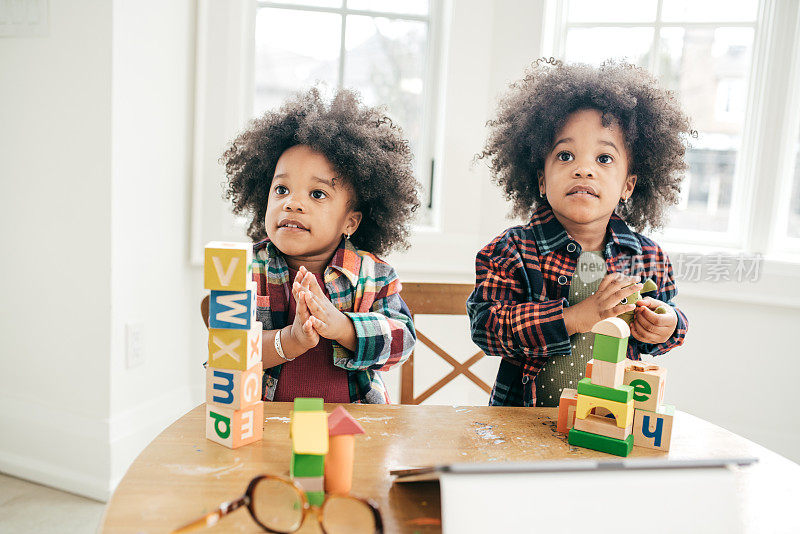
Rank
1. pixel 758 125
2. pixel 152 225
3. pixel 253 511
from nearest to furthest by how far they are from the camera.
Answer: pixel 253 511 < pixel 152 225 < pixel 758 125

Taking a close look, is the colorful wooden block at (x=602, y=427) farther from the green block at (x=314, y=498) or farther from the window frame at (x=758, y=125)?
the window frame at (x=758, y=125)

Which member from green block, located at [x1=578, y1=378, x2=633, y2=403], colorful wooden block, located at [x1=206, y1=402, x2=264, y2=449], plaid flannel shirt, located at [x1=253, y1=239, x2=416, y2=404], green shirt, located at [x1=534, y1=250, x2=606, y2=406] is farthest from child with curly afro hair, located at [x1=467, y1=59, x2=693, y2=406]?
colorful wooden block, located at [x1=206, y1=402, x2=264, y2=449]

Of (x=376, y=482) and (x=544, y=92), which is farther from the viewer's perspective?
(x=544, y=92)

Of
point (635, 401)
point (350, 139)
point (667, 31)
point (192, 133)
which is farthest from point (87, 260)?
point (667, 31)

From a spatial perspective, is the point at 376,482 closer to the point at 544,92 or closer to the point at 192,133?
the point at 544,92

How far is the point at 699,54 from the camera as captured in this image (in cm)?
238

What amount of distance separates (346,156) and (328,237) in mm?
163

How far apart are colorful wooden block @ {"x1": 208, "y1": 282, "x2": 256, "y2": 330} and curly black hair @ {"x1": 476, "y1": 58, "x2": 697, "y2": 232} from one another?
758 millimetres

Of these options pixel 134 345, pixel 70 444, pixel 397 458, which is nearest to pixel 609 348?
pixel 397 458

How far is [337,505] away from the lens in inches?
26.4

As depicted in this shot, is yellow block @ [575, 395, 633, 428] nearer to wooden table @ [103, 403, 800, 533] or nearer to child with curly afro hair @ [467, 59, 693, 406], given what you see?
wooden table @ [103, 403, 800, 533]

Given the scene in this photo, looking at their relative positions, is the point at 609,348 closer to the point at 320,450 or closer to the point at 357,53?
the point at 320,450

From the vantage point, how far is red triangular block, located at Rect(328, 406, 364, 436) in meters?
0.71

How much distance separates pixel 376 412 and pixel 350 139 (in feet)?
1.82
